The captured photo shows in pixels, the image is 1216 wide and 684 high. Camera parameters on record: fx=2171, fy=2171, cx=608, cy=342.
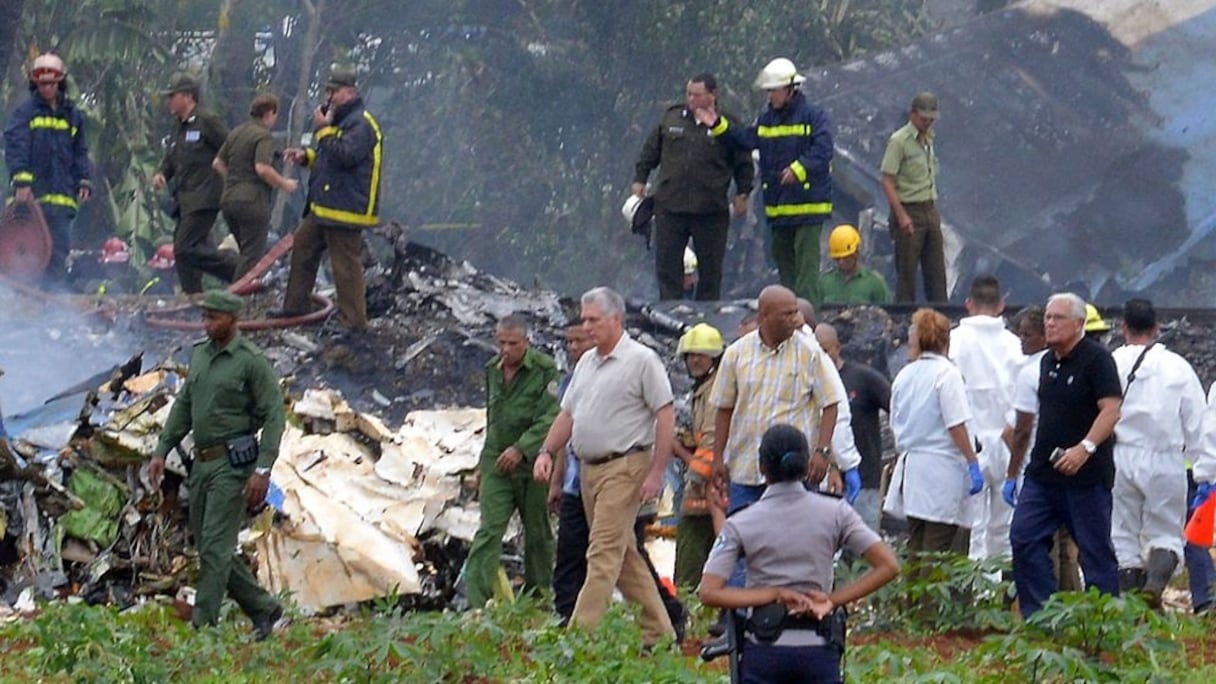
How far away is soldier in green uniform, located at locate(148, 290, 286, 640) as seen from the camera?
32.8ft

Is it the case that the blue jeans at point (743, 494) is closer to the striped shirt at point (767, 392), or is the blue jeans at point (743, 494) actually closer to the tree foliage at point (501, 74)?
the striped shirt at point (767, 392)

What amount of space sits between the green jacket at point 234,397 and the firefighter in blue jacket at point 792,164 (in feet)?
18.7

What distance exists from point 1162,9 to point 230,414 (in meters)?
20.0

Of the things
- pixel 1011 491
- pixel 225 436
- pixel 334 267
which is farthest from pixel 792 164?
pixel 225 436

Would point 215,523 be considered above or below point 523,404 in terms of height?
A: below

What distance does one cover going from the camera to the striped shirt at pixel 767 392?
9352 millimetres

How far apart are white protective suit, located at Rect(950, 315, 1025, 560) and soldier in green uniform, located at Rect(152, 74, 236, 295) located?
6.44 meters

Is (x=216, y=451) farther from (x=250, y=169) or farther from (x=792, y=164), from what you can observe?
(x=792, y=164)

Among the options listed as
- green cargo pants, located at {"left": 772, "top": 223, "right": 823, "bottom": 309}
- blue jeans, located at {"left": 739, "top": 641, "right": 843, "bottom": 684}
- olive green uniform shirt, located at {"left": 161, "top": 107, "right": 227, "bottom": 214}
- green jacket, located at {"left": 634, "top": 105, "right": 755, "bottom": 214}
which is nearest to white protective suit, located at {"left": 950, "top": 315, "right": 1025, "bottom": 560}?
green cargo pants, located at {"left": 772, "top": 223, "right": 823, "bottom": 309}

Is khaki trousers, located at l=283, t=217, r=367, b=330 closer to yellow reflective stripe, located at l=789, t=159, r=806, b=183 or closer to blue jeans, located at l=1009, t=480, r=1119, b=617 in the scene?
yellow reflective stripe, located at l=789, t=159, r=806, b=183

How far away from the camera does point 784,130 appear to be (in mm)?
15016

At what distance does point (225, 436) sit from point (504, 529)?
151 centimetres

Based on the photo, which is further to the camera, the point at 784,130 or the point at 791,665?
the point at 784,130

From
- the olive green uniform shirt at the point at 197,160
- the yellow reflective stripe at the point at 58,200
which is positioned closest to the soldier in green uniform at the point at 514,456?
the olive green uniform shirt at the point at 197,160
